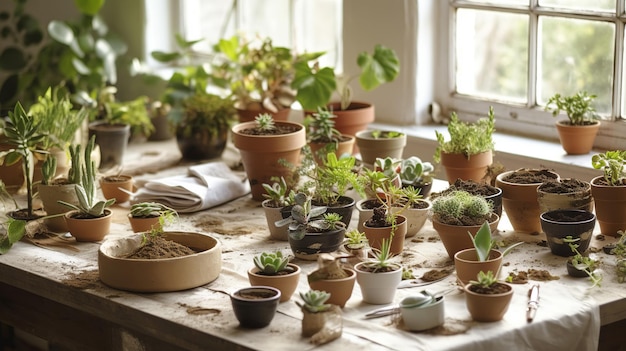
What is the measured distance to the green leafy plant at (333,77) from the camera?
3.49 metres

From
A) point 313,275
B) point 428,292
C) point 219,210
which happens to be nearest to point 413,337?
point 428,292

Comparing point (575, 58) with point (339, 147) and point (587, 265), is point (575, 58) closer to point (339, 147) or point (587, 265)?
point (339, 147)

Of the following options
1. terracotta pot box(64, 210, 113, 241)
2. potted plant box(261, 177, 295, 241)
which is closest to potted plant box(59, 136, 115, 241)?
terracotta pot box(64, 210, 113, 241)

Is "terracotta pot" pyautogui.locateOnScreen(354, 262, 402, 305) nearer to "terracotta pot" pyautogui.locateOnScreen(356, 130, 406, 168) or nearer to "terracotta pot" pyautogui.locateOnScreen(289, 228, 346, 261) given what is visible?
"terracotta pot" pyautogui.locateOnScreen(289, 228, 346, 261)

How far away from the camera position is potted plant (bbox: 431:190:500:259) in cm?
254

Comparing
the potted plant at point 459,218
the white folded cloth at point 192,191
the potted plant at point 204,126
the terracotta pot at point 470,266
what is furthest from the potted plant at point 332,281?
the potted plant at point 204,126

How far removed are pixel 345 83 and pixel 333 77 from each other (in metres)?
0.11

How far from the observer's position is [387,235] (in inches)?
A: 103

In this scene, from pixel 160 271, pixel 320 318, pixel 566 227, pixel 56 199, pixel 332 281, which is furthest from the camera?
pixel 56 199

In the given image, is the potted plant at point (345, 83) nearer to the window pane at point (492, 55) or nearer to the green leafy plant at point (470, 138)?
the window pane at point (492, 55)

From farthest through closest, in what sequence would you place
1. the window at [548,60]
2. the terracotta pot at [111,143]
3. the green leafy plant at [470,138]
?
the terracotta pot at [111,143]
the window at [548,60]
the green leafy plant at [470,138]

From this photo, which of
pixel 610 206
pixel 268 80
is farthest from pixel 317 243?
pixel 268 80

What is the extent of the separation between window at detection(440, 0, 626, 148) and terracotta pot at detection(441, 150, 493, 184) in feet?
1.70

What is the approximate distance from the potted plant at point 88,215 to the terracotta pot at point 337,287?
2.68 ft
